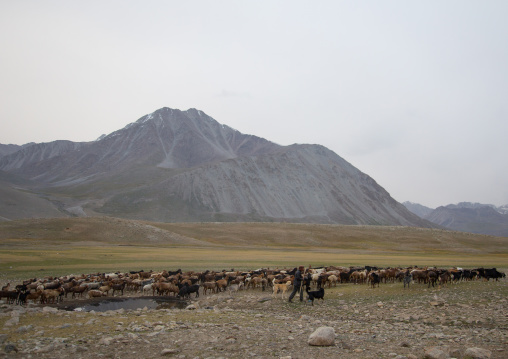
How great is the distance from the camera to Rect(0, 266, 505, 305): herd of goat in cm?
1894

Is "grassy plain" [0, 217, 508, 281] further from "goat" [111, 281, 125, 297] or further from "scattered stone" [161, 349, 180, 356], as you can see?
"scattered stone" [161, 349, 180, 356]

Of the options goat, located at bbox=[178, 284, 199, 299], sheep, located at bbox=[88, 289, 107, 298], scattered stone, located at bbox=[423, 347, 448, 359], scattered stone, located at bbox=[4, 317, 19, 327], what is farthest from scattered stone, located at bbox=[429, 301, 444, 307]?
sheep, located at bbox=[88, 289, 107, 298]

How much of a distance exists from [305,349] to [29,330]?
8020 mm

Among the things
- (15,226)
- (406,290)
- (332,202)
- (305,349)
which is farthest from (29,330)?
(332,202)

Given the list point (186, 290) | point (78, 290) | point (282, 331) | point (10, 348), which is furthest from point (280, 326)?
point (78, 290)

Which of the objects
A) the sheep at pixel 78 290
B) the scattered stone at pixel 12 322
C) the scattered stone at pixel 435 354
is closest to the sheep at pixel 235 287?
the sheep at pixel 78 290

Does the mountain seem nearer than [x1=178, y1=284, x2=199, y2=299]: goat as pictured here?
No

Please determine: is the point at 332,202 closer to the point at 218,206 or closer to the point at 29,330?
the point at 218,206

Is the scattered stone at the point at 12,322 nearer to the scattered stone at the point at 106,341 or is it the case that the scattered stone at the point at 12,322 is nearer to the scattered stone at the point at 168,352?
the scattered stone at the point at 106,341

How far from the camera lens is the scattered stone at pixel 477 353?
27.5 ft

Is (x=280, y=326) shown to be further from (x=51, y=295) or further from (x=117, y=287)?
(x=117, y=287)

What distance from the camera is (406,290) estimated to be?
18953 millimetres

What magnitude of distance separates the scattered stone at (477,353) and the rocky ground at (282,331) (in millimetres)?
101

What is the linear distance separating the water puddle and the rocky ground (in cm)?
263
